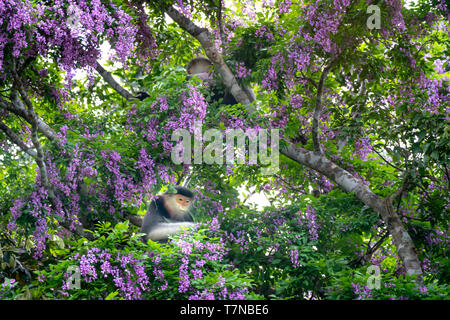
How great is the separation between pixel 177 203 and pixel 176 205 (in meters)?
0.04

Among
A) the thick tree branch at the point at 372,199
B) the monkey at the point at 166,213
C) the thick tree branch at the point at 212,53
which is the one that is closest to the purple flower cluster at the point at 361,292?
the thick tree branch at the point at 372,199

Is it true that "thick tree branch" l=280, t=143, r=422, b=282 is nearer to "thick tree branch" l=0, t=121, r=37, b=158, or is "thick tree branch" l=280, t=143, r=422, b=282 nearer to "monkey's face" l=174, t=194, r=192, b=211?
"monkey's face" l=174, t=194, r=192, b=211

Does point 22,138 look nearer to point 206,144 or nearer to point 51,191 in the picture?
point 51,191

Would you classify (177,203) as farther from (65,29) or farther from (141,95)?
(65,29)

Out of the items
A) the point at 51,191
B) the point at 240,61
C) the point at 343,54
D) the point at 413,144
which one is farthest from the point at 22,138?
the point at 413,144

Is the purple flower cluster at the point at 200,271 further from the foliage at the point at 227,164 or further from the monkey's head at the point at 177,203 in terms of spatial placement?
the monkey's head at the point at 177,203

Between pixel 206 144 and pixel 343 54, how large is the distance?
2952mm

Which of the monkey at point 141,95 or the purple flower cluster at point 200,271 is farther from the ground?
the monkey at point 141,95

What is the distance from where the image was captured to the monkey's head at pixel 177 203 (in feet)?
32.0

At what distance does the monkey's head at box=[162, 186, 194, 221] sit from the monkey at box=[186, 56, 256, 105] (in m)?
2.48

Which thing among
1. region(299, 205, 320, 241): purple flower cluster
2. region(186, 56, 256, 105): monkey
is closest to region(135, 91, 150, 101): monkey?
region(186, 56, 256, 105): monkey

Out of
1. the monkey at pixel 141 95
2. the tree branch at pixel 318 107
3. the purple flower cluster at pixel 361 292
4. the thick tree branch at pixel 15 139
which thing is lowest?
the purple flower cluster at pixel 361 292

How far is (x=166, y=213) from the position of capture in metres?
9.73

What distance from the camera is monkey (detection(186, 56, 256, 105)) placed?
1124cm
